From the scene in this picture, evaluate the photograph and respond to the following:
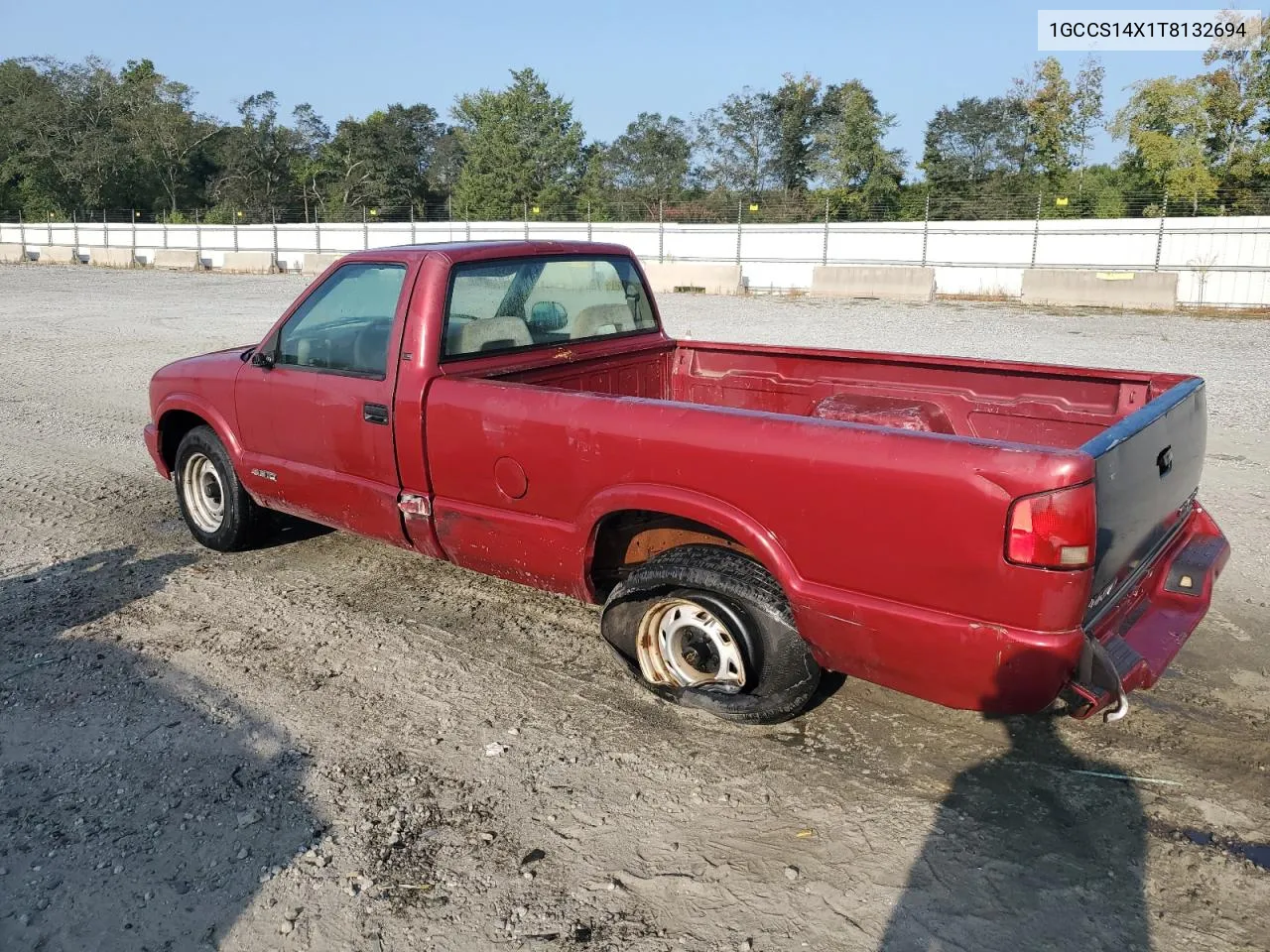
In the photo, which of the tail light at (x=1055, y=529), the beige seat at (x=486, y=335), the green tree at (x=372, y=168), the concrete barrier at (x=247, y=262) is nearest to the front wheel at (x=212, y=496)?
the beige seat at (x=486, y=335)

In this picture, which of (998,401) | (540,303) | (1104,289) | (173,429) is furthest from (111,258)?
(998,401)

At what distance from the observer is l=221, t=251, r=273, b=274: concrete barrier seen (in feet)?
122

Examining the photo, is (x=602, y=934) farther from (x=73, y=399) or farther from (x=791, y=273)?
(x=791, y=273)

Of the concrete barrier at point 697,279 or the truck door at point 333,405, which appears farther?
the concrete barrier at point 697,279

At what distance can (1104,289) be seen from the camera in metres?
21.5

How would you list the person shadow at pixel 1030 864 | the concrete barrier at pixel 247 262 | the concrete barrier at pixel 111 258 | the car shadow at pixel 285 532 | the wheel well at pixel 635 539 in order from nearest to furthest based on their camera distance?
1. the person shadow at pixel 1030 864
2. the wheel well at pixel 635 539
3. the car shadow at pixel 285 532
4. the concrete barrier at pixel 247 262
5. the concrete barrier at pixel 111 258

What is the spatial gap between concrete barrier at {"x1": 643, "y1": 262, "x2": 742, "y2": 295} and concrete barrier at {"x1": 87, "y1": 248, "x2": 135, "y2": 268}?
23.5 meters

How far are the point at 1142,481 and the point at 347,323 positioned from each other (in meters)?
3.49

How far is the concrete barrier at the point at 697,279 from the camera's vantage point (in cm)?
2655

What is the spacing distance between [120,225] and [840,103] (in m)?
37.7

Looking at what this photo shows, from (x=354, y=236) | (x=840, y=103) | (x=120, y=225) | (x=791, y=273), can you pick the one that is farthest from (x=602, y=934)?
(x=840, y=103)

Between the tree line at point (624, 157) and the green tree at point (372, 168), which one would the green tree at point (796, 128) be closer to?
the tree line at point (624, 157)

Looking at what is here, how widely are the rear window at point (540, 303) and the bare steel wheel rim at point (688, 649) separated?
156cm

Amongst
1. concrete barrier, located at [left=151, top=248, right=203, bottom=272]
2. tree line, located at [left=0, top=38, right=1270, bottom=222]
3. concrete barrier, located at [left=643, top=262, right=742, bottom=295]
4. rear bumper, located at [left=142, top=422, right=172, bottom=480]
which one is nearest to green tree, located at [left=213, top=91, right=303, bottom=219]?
tree line, located at [left=0, top=38, right=1270, bottom=222]
